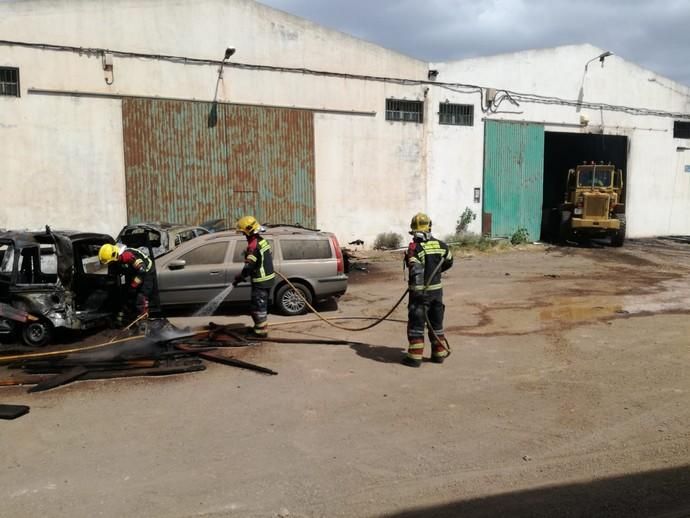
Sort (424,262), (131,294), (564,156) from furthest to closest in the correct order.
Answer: (564,156)
(131,294)
(424,262)

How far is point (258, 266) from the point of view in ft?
27.3

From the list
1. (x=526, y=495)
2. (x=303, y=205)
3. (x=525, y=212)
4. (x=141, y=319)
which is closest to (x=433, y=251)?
(x=526, y=495)

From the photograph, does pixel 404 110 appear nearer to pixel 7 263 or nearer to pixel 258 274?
pixel 258 274

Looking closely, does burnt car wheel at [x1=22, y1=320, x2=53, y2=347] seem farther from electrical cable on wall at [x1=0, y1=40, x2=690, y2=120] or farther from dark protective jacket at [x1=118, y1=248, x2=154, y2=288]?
electrical cable on wall at [x1=0, y1=40, x2=690, y2=120]

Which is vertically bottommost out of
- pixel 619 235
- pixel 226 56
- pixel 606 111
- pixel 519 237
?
pixel 519 237

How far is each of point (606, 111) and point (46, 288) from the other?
2314cm

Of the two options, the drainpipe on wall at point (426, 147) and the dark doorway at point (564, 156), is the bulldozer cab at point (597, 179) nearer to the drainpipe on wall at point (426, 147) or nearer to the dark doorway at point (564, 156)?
the dark doorway at point (564, 156)

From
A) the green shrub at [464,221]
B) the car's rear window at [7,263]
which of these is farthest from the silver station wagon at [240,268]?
the green shrub at [464,221]

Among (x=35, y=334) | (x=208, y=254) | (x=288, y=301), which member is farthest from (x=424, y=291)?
(x=35, y=334)

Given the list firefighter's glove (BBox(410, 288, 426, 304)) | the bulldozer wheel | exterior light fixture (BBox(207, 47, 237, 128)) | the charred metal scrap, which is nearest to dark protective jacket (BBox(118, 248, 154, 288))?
the charred metal scrap

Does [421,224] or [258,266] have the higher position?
[421,224]

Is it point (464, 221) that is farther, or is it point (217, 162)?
point (464, 221)

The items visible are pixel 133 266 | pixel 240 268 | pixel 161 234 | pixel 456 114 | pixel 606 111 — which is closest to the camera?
pixel 133 266

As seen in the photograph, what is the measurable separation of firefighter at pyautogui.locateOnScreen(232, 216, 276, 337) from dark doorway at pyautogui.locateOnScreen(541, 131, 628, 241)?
701 inches
